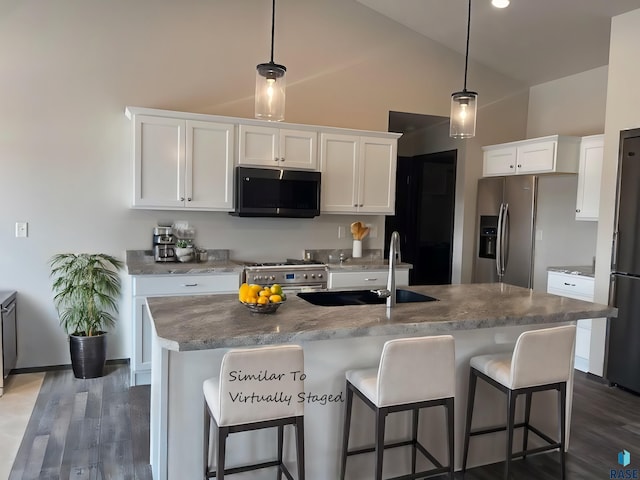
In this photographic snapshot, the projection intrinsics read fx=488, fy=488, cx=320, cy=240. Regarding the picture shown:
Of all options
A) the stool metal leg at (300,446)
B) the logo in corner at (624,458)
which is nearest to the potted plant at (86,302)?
the stool metal leg at (300,446)

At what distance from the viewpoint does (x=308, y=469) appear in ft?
7.79

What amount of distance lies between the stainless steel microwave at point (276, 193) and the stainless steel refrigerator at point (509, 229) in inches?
81.2

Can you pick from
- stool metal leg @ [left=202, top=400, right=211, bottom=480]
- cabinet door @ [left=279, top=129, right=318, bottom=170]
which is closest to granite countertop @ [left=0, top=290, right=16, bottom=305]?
stool metal leg @ [left=202, top=400, right=211, bottom=480]

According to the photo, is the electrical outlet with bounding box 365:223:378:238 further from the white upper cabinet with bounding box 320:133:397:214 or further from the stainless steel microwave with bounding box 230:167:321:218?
the stainless steel microwave with bounding box 230:167:321:218

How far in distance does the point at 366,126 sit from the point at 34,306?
11.3 ft

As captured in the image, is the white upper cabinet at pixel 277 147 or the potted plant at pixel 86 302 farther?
the white upper cabinet at pixel 277 147

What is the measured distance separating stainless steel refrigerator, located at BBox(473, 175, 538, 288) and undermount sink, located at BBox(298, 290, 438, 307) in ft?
8.11

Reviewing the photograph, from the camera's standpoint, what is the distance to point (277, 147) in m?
4.33

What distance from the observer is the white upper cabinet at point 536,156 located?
4.73 metres

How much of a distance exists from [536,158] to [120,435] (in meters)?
4.40

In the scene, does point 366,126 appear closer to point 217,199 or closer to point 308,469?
point 217,199

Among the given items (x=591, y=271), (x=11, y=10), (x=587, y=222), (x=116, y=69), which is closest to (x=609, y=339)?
(x=591, y=271)

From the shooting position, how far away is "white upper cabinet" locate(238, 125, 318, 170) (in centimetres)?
421

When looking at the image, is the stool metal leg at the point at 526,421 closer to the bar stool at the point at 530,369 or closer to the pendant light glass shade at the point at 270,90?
the bar stool at the point at 530,369
